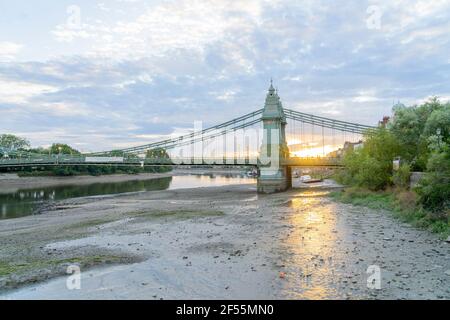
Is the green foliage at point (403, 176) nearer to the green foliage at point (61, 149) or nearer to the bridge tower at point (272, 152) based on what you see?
the bridge tower at point (272, 152)

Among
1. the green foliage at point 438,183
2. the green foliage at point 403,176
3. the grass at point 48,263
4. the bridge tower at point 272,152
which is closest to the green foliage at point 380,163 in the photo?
the green foliage at point 403,176

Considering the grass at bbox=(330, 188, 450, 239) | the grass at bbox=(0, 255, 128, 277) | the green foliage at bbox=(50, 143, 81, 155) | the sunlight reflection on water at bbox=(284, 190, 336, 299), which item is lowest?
the grass at bbox=(0, 255, 128, 277)

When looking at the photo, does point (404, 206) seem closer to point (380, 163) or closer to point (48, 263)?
point (380, 163)

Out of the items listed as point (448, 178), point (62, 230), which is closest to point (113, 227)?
point (62, 230)

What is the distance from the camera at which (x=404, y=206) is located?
2386 centimetres

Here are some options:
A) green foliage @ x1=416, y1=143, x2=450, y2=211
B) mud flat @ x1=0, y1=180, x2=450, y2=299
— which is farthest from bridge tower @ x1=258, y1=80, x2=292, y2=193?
green foliage @ x1=416, y1=143, x2=450, y2=211

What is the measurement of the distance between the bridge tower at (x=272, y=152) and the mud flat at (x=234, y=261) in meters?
35.3

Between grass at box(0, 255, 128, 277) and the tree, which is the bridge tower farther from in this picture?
the tree

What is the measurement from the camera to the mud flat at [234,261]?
10453mm

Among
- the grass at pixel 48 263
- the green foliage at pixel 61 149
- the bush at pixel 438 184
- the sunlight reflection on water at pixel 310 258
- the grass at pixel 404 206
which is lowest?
the grass at pixel 48 263

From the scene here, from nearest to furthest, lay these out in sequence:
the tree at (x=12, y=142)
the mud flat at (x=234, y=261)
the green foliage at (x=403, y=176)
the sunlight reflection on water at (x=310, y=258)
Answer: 1. the sunlight reflection on water at (x=310, y=258)
2. the mud flat at (x=234, y=261)
3. the green foliage at (x=403, y=176)
4. the tree at (x=12, y=142)

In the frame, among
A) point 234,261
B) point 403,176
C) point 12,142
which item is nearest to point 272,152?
point 403,176

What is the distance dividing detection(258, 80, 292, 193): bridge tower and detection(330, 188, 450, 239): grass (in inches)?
800

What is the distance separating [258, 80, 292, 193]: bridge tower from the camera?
2290 inches
